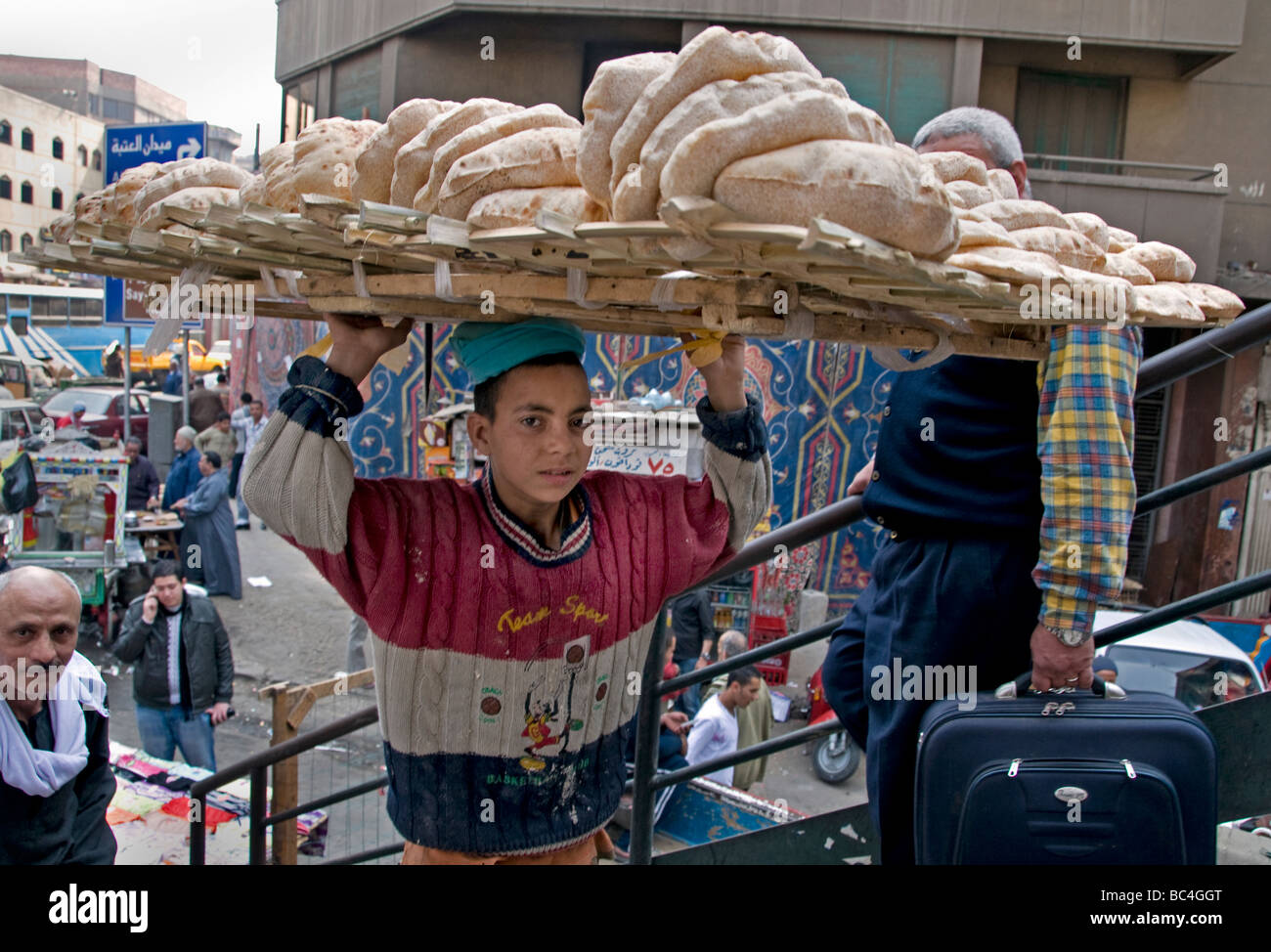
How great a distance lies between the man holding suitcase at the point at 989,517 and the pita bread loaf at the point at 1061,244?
0.34 m

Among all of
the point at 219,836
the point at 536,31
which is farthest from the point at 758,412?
the point at 536,31

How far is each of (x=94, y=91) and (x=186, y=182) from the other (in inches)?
1573

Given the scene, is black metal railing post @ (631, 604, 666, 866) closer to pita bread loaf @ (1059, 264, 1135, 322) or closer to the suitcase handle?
the suitcase handle

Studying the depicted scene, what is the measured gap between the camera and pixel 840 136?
130 centimetres

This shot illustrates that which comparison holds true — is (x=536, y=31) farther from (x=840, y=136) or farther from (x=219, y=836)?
(x=840, y=136)

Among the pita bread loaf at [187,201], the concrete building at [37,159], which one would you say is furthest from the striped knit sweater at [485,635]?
the concrete building at [37,159]

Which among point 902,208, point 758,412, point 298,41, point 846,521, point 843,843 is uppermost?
point 298,41

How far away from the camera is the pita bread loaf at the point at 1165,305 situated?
1.72m

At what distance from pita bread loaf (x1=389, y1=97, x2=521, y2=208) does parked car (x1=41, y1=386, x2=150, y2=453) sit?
54.7 ft

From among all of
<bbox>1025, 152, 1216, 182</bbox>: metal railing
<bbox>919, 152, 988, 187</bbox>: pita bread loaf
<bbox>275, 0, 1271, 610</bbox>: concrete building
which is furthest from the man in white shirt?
<bbox>1025, 152, 1216, 182</bbox>: metal railing

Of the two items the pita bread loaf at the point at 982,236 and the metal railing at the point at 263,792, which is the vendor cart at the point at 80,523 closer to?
the metal railing at the point at 263,792

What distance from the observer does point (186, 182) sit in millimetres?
2064

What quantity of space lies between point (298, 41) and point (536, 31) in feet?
15.1
